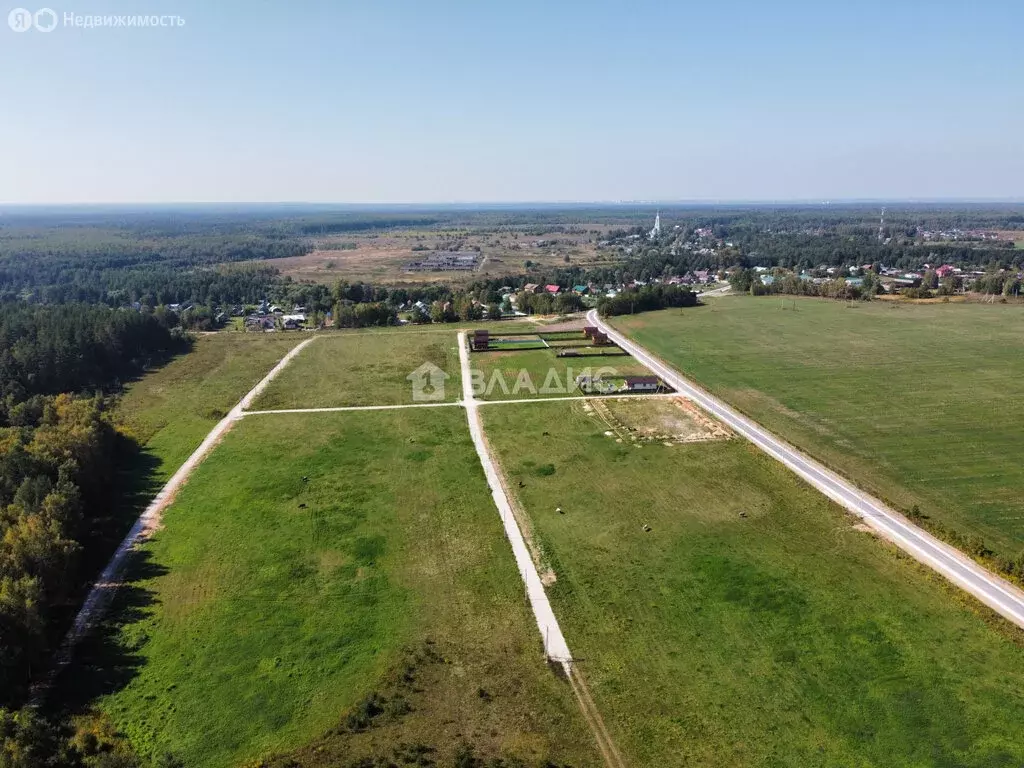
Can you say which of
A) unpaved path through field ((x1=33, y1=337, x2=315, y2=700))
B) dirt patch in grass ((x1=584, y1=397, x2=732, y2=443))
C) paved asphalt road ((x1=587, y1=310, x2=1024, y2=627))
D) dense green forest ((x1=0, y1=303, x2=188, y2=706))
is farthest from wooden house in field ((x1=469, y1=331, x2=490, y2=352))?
dense green forest ((x1=0, y1=303, x2=188, y2=706))

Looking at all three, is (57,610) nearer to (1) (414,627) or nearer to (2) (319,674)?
(2) (319,674)

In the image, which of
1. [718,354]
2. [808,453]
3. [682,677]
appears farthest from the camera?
[718,354]

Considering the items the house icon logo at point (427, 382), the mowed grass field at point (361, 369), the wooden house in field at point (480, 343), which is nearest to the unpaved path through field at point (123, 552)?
the mowed grass field at point (361, 369)

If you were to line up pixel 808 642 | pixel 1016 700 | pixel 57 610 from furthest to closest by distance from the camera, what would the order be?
pixel 57 610
pixel 808 642
pixel 1016 700

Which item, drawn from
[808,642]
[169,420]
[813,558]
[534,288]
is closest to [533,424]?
[813,558]

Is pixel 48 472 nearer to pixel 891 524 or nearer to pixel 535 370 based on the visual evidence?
pixel 535 370

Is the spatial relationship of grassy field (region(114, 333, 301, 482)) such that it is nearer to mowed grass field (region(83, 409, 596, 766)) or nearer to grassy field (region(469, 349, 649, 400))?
mowed grass field (region(83, 409, 596, 766))

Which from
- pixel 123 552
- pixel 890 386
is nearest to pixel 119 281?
pixel 123 552
